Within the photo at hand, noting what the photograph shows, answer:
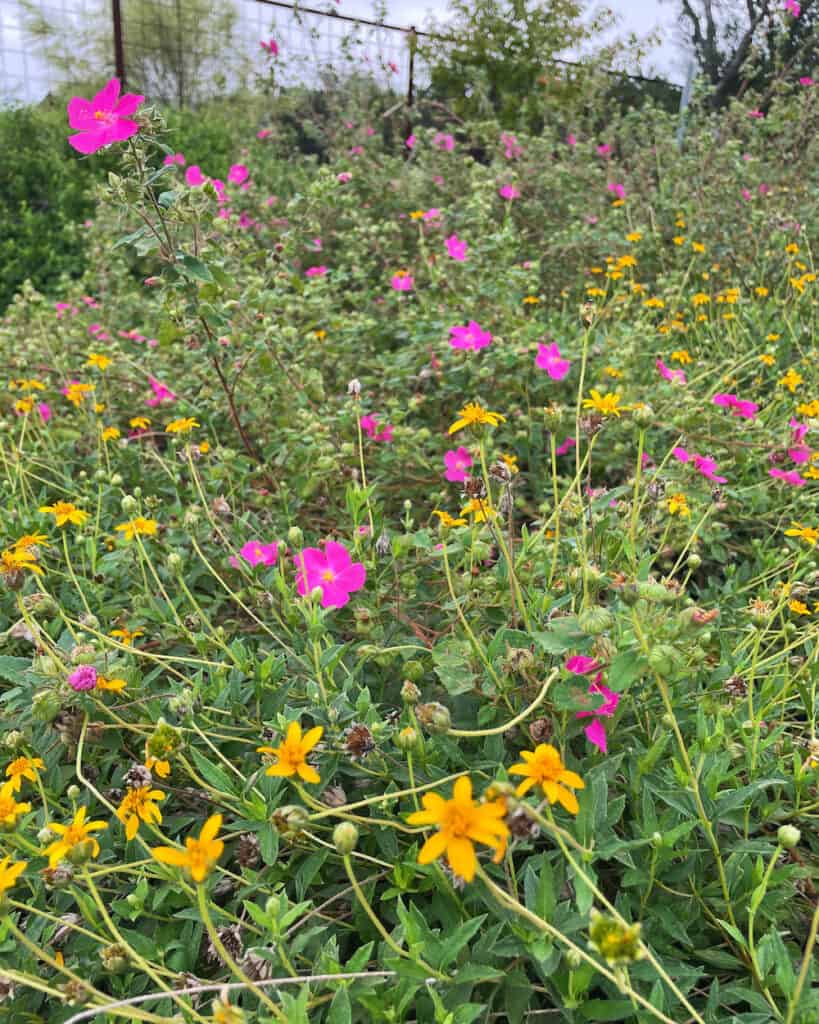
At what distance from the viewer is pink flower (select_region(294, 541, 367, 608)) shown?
→ 4.09 feet

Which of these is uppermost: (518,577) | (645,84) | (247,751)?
(645,84)

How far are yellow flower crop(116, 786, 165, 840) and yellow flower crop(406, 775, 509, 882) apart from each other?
1.36 feet

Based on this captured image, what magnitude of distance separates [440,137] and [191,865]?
490 centimetres

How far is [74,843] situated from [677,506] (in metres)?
1.10

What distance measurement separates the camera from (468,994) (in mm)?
822

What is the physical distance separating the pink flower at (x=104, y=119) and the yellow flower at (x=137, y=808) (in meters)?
1.14

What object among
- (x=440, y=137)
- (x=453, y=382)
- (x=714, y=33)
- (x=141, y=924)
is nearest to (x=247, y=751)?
(x=141, y=924)

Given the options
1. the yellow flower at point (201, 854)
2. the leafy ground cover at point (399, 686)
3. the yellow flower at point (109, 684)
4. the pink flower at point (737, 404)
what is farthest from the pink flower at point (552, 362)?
the yellow flower at point (201, 854)

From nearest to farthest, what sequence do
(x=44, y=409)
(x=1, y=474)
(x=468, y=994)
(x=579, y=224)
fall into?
1. (x=468, y=994)
2. (x=1, y=474)
3. (x=44, y=409)
4. (x=579, y=224)

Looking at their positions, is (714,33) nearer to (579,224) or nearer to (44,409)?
(579,224)

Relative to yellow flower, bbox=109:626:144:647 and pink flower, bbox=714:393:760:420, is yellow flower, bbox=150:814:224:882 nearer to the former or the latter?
yellow flower, bbox=109:626:144:647

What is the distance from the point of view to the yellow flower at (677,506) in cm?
139

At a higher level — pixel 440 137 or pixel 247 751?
pixel 440 137

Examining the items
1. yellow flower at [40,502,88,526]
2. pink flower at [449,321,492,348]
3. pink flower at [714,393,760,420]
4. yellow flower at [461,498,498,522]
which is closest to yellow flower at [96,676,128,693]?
yellow flower at [40,502,88,526]
